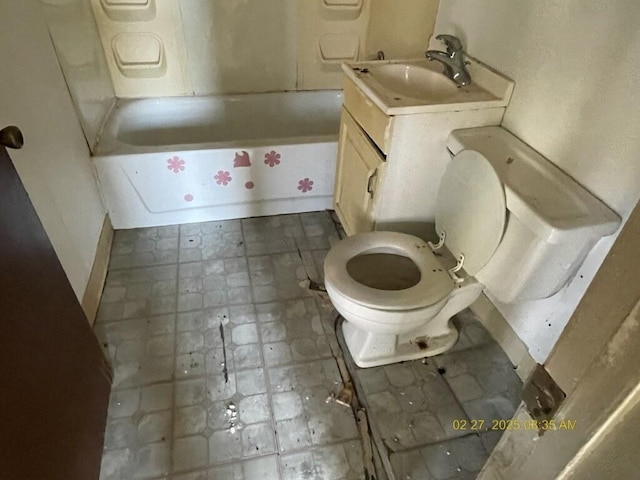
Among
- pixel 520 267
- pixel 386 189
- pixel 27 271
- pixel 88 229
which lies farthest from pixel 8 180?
pixel 520 267

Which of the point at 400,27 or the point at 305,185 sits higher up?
the point at 400,27

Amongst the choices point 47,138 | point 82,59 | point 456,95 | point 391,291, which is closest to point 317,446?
point 391,291

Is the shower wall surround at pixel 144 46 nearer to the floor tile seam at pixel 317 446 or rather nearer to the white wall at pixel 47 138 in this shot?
the white wall at pixel 47 138

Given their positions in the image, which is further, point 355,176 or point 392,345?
point 355,176

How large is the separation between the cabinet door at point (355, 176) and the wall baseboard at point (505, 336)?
580 mm

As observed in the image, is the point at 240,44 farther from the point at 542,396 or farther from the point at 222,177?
the point at 542,396

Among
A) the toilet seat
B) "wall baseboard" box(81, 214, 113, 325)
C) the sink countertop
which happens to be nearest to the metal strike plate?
the toilet seat

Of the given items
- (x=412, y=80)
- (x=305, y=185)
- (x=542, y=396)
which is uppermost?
(x=542, y=396)

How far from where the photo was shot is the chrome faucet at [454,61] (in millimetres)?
1666

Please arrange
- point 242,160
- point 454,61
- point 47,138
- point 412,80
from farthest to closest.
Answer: point 242,160
point 412,80
point 454,61
point 47,138

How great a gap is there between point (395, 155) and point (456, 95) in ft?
1.03

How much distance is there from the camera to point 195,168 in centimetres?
215

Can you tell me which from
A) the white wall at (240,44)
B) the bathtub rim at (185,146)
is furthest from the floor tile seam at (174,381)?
the white wall at (240,44)

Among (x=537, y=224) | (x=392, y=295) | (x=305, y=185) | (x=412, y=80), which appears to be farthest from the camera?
(x=305, y=185)
